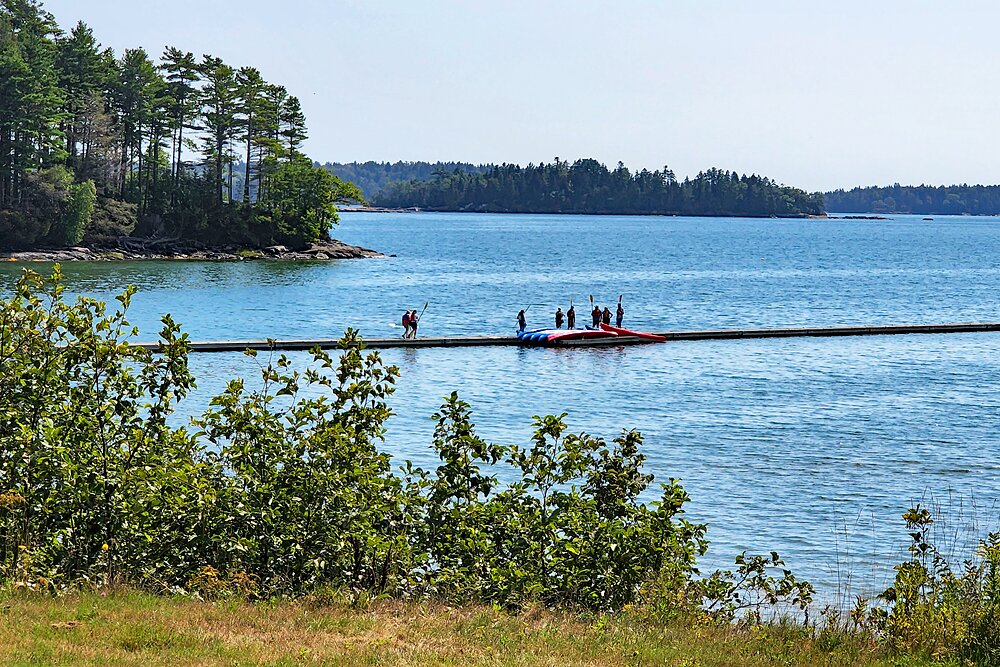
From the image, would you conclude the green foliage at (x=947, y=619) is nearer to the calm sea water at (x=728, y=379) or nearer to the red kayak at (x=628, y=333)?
the calm sea water at (x=728, y=379)

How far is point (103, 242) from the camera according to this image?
A: 99.4 metres

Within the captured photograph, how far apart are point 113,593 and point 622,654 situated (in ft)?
17.4

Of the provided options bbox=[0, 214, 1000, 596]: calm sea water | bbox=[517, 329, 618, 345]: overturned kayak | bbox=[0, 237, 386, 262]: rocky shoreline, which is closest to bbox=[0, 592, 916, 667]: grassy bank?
bbox=[0, 214, 1000, 596]: calm sea water

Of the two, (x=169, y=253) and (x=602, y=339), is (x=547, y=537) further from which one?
(x=169, y=253)

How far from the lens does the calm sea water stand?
960 inches

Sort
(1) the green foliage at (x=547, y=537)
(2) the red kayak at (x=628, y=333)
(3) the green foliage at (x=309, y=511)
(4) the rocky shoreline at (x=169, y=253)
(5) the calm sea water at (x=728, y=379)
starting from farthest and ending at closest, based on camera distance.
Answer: (4) the rocky shoreline at (x=169, y=253)
(2) the red kayak at (x=628, y=333)
(5) the calm sea water at (x=728, y=379)
(1) the green foliage at (x=547, y=537)
(3) the green foliage at (x=309, y=511)

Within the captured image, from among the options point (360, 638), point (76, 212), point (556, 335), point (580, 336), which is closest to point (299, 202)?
point (76, 212)

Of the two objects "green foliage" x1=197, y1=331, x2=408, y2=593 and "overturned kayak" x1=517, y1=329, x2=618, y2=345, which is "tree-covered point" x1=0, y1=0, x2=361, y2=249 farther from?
→ "green foliage" x1=197, y1=331, x2=408, y2=593

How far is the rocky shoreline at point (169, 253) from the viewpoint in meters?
93.1

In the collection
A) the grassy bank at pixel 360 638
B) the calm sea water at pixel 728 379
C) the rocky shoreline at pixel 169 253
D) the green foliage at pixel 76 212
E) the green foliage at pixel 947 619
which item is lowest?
the calm sea water at pixel 728 379

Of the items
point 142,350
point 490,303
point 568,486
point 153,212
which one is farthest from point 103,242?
point 142,350

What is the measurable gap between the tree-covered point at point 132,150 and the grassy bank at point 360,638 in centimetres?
8749

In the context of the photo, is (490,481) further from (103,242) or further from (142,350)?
(103,242)

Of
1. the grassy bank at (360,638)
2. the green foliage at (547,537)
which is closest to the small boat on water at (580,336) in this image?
the green foliage at (547,537)
